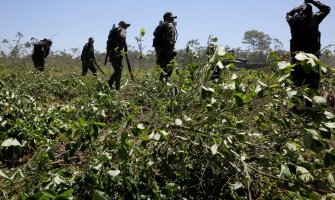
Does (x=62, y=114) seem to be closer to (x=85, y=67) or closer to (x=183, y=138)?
(x=183, y=138)

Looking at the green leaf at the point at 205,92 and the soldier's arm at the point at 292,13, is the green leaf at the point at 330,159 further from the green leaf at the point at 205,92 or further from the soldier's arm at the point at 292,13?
the soldier's arm at the point at 292,13

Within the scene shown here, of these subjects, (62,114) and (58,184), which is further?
(62,114)

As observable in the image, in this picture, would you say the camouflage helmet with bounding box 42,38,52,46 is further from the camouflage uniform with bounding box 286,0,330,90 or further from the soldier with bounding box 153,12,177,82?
the camouflage uniform with bounding box 286,0,330,90

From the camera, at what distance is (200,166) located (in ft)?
7.62

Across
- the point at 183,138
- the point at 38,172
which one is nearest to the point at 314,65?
the point at 183,138

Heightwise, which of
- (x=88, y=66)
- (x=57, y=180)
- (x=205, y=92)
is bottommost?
(x=88, y=66)

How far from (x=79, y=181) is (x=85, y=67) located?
1017 centimetres

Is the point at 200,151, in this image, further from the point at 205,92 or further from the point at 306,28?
the point at 306,28

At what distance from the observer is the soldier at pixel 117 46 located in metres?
7.94

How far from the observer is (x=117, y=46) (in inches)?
319

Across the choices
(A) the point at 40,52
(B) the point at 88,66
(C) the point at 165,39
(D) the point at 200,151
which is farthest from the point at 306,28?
(A) the point at 40,52

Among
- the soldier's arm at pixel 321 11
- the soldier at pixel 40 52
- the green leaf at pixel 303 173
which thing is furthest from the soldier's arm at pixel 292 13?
the soldier at pixel 40 52

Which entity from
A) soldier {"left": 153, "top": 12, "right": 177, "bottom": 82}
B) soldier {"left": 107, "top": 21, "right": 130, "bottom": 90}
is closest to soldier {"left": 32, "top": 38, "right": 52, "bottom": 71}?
soldier {"left": 107, "top": 21, "right": 130, "bottom": 90}

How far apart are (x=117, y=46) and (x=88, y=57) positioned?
3.65 metres
